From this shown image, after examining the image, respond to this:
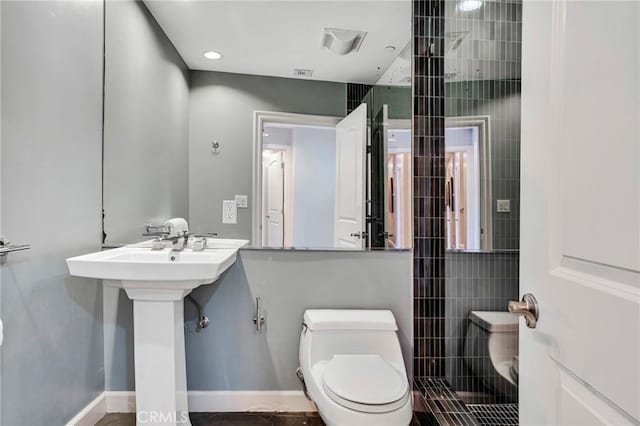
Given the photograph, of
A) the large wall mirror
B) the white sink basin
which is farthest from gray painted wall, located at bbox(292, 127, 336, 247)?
the white sink basin

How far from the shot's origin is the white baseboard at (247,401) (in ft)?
6.08

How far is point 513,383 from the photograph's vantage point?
55.5 inches

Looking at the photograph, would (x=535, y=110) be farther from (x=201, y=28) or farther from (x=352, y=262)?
(x=201, y=28)

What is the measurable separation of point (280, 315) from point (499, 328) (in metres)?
1.10

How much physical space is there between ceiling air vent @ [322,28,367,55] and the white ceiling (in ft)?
0.08

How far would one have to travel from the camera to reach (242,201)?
1897 mm

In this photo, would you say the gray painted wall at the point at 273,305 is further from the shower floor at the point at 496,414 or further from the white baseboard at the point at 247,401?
the shower floor at the point at 496,414

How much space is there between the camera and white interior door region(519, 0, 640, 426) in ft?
1.64

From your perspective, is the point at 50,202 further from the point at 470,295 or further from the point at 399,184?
the point at 470,295

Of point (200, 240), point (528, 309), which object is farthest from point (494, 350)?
point (200, 240)

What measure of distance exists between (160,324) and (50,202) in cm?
68

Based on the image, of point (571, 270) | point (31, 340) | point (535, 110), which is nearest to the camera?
point (571, 270)

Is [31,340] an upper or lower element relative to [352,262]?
lower

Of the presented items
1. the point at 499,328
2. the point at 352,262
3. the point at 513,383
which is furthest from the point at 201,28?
the point at 513,383
